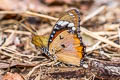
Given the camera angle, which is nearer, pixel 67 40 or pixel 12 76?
pixel 12 76

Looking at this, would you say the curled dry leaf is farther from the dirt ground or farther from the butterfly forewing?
the butterfly forewing

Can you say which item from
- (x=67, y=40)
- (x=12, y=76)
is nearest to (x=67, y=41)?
(x=67, y=40)

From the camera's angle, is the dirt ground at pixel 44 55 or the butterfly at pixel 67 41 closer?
the dirt ground at pixel 44 55

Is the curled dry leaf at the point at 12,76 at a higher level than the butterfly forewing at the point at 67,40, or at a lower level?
lower

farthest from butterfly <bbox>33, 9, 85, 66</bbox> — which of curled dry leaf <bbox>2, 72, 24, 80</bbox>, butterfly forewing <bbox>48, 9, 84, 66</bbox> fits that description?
curled dry leaf <bbox>2, 72, 24, 80</bbox>

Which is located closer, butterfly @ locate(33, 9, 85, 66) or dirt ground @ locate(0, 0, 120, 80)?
dirt ground @ locate(0, 0, 120, 80)

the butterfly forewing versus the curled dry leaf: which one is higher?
the butterfly forewing

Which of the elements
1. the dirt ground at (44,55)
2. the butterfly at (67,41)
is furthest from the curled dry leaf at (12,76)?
the butterfly at (67,41)

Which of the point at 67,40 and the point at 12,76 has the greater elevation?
A: the point at 67,40

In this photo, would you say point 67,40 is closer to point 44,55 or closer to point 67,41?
point 67,41

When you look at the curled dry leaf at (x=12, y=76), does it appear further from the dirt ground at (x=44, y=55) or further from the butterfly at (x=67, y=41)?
the butterfly at (x=67, y=41)
